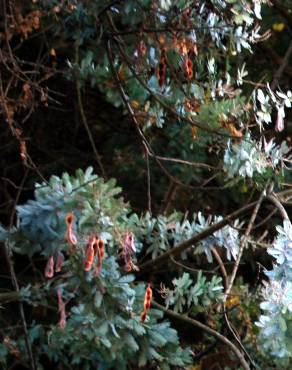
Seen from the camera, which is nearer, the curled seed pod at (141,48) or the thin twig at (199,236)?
the thin twig at (199,236)

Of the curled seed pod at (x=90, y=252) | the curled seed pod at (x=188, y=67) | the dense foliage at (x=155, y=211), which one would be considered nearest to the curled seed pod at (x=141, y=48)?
the dense foliage at (x=155, y=211)

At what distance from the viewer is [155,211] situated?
3.49 m

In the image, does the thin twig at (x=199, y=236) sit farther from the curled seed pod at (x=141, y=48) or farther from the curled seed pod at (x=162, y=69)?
the curled seed pod at (x=141, y=48)

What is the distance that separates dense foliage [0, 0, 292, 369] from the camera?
177 cm

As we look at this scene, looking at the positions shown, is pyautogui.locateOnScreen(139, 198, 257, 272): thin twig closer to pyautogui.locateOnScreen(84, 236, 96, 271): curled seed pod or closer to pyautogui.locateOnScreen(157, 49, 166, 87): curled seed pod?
pyautogui.locateOnScreen(157, 49, 166, 87): curled seed pod

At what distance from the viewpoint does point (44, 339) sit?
261 cm

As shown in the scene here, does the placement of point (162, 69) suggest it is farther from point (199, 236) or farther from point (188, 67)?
point (199, 236)

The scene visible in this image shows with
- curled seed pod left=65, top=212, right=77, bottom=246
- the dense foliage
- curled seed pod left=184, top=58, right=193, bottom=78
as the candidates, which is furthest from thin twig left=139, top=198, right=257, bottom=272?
curled seed pod left=65, top=212, right=77, bottom=246

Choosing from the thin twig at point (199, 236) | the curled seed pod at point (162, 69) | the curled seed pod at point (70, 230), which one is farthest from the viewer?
the curled seed pod at point (162, 69)

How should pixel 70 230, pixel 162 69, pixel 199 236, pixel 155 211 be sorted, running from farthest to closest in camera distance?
pixel 155 211
pixel 162 69
pixel 199 236
pixel 70 230

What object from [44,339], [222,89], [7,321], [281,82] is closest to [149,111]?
[222,89]

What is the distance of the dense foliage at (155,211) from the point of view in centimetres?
177

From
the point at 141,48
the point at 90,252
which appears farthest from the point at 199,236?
the point at 90,252

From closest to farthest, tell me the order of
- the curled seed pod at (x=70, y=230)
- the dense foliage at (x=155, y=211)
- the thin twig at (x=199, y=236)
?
1. the curled seed pod at (x=70, y=230)
2. the dense foliage at (x=155, y=211)
3. the thin twig at (x=199, y=236)
